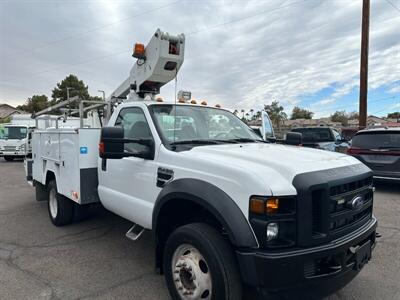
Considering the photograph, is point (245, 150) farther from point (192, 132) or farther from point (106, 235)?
point (106, 235)

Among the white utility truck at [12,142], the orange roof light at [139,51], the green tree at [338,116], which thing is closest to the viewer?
the orange roof light at [139,51]

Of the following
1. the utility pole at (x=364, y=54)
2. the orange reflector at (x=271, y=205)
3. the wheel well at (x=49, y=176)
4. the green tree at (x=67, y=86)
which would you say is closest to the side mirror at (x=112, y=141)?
the orange reflector at (x=271, y=205)

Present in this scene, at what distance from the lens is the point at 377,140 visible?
867 centimetres

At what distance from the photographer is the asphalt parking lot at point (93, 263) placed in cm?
347

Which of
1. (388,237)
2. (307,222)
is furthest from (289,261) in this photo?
(388,237)

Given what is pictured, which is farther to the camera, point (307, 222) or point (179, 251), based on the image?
point (179, 251)

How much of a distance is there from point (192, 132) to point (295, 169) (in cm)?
150

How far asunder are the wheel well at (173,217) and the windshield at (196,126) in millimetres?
665

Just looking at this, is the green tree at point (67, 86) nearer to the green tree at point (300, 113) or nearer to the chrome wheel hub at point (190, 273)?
the green tree at point (300, 113)

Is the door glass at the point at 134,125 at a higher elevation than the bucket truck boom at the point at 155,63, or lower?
lower

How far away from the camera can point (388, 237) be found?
5137mm

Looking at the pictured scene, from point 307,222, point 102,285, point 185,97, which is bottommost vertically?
point 102,285

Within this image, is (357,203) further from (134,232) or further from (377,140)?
(377,140)

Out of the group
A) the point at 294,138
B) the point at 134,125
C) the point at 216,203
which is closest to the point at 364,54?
the point at 294,138
